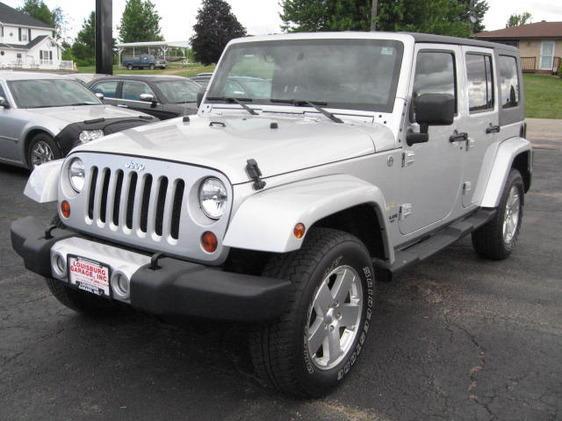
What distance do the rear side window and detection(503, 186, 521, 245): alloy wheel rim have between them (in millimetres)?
1460

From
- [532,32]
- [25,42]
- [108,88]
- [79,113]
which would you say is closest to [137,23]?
[25,42]

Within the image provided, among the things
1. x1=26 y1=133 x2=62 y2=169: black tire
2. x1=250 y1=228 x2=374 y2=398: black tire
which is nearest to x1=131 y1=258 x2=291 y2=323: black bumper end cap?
x1=250 y1=228 x2=374 y2=398: black tire

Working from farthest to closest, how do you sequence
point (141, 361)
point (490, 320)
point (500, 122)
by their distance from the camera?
point (500, 122), point (490, 320), point (141, 361)

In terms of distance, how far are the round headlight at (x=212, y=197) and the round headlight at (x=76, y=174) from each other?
0.81 metres

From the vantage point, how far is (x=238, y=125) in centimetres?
380

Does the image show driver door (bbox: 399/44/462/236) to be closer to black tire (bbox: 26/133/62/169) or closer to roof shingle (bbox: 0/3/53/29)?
black tire (bbox: 26/133/62/169)

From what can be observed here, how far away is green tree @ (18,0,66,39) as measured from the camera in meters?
A: 105

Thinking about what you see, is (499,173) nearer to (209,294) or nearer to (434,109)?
(434,109)

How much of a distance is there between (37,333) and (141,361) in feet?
2.65

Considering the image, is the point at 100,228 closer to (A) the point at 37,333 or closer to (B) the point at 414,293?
(A) the point at 37,333

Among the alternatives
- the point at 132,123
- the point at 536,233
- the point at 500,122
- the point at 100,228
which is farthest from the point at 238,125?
the point at 132,123

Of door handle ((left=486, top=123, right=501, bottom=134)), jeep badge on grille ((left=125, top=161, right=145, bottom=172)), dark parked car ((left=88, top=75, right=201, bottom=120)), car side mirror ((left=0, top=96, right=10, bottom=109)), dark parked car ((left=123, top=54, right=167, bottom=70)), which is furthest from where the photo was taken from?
dark parked car ((left=123, top=54, right=167, bottom=70))

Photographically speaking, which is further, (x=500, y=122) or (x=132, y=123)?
(x=132, y=123)

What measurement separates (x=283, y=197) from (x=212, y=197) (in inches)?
13.1
